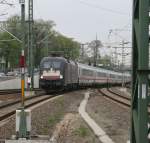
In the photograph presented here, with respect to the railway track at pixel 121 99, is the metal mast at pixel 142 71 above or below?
above

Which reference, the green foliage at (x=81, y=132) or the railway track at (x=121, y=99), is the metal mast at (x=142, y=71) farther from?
the railway track at (x=121, y=99)

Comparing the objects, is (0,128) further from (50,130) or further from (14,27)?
(14,27)

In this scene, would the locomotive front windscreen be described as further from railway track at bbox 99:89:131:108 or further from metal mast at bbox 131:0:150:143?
metal mast at bbox 131:0:150:143

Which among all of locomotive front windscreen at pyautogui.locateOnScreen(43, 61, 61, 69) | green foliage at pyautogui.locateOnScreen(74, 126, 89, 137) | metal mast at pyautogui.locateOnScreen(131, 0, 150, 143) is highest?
metal mast at pyautogui.locateOnScreen(131, 0, 150, 143)

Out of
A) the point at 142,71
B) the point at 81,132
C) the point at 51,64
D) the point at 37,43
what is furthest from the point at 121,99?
the point at 37,43

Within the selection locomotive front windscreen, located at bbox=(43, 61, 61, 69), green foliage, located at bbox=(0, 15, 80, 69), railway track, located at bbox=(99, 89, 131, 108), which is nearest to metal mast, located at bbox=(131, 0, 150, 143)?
railway track, located at bbox=(99, 89, 131, 108)

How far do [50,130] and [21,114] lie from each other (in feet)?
12.2

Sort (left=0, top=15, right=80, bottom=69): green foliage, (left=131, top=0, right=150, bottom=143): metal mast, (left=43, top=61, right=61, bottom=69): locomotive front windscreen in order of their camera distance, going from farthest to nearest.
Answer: (left=0, top=15, right=80, bottom=69): green foliage → (left=43, top=61, right=61, bottom=69): locomotive front windscreen → (left=131, top=0, right=150, bottom=143): metal mast

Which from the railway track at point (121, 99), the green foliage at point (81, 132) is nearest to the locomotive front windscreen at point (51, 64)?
the railway track at point (121, 99)

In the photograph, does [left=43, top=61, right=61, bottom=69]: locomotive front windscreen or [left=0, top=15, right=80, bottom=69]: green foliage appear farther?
[left=0, top=15, right=80, bottom=69]: green foliage

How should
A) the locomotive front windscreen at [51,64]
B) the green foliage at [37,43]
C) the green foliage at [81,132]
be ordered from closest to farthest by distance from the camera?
the green foliage at [81,132]
the locomotive front windscreen at [51,64]
the green foliage at [37,43]

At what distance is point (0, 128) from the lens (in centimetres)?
1625

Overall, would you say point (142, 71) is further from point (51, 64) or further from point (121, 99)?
point (51, 64)

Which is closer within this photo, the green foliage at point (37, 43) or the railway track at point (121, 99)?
the railway track at point (121, 99)
